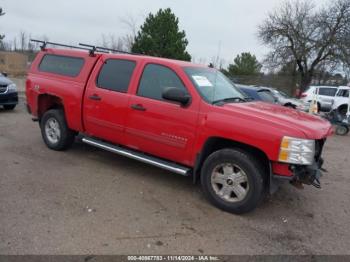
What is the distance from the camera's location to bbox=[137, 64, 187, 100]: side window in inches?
195

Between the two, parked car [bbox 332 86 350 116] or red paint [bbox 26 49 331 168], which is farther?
parked car [bbox 332 86 350 116]

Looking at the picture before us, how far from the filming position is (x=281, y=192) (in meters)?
5.27

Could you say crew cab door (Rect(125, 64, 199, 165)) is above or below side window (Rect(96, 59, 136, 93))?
below

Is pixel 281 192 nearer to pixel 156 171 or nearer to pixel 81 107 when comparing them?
pixel 156 171

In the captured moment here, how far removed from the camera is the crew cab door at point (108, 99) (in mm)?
5336

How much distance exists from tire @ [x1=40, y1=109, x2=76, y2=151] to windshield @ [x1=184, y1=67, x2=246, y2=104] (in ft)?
8.70

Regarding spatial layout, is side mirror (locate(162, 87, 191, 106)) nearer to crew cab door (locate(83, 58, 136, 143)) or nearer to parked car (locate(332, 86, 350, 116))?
crew cab door (locate(83, 58, 136, 143))

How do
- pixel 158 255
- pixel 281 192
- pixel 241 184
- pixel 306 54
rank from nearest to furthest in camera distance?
pixel 158 255 < pixel 241 184 < pixel 281 192 < pixel 306 54

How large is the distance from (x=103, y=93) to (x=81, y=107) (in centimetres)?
57

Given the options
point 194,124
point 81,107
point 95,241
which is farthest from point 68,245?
point 81,107

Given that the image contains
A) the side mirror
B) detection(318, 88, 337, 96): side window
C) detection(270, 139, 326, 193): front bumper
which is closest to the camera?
detection(270, 139, 326, 193): front bumper

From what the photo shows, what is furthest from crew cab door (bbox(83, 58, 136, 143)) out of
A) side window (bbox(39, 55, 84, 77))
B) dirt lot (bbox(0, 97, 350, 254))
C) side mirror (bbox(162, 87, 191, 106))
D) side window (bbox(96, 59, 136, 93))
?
side mirror (bbox(162, 87, 191, 106))

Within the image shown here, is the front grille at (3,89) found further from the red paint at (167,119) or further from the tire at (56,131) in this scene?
the red paint at (167,119)

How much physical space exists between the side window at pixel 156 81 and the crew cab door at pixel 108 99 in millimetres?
267
